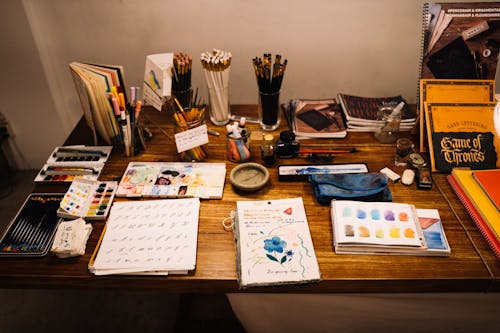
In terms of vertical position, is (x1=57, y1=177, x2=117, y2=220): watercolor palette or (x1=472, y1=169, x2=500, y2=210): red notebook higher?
(x1=57, y1=177, x2=117, y2=220): watercolor palette

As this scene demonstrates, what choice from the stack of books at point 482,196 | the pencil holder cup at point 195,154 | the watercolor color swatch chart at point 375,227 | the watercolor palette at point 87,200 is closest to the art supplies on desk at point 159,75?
the pencil holder cup at point 195,154

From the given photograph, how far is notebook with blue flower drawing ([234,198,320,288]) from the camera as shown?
3.53 ft

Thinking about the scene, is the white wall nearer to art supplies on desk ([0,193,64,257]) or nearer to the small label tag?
the small label tag

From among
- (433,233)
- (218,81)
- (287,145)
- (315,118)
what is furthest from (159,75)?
(433,233)

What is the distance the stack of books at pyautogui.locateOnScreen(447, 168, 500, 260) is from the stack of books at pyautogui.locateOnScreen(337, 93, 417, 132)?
356 millimetres

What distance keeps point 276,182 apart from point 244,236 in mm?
301

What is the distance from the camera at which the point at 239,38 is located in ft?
6.15

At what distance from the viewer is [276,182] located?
1.42m

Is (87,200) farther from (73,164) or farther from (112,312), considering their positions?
(112,312)

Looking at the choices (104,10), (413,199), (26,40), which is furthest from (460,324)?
(26,40)

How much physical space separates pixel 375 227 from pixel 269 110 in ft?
2.28

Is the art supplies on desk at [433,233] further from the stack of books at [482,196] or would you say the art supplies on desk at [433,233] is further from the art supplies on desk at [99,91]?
the art supplies on desk at [99,91]

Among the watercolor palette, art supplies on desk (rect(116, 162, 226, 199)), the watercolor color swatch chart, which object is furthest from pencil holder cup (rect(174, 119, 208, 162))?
the watercolor color swatch chart

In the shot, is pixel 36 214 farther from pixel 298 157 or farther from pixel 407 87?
pixel 407 87
